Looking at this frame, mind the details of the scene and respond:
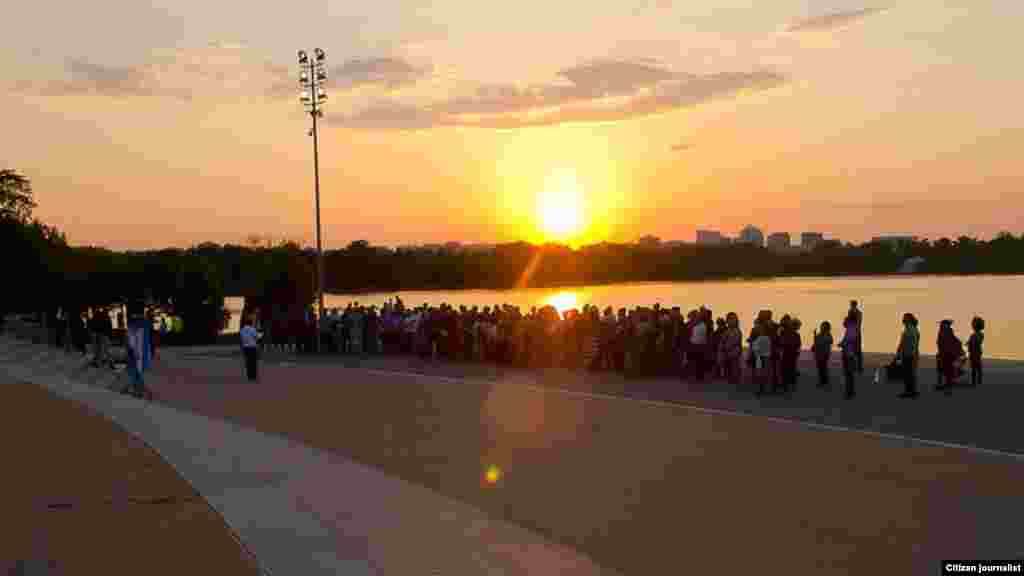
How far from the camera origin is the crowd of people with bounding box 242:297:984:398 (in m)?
20.5

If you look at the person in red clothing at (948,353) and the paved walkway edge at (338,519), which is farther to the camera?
the person in red clothing at (948,353)

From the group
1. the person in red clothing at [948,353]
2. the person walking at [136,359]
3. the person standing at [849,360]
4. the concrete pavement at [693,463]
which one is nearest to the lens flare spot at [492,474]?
the concrete pavement at [693,463]

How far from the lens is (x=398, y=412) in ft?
63.3

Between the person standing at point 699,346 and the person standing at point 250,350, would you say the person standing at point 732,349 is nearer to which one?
the person standing at point 699,346

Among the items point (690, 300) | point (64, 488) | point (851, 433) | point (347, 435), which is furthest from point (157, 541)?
point (690, 300)

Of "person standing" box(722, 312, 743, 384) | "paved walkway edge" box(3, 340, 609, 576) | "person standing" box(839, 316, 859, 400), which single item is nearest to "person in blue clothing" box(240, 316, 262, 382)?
"person standing" box(722, 312, 743, 384)

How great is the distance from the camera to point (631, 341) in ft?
81.8

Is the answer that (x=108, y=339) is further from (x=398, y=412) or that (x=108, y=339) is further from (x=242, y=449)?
(x=242, y=449)

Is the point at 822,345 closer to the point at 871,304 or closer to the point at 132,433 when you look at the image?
the point at 132,433

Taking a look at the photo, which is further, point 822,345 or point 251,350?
point 251,350

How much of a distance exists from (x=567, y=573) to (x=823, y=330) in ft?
43.5

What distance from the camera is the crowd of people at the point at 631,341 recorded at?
20.5m

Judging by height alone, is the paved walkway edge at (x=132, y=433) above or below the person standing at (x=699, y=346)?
below

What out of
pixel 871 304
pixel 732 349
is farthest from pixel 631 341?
pixel 871 304
